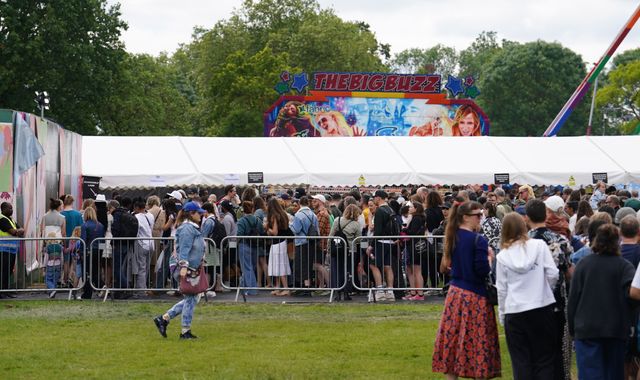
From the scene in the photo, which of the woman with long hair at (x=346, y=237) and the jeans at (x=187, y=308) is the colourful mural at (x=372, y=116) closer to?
the woman with long hair at (x=346, y=237)

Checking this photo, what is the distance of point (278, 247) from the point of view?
19.3 metres

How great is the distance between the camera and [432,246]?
1894cm

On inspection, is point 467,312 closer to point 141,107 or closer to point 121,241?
point 121,241

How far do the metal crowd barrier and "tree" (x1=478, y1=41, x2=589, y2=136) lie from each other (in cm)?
8207

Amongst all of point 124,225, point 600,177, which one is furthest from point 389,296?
point 600,177

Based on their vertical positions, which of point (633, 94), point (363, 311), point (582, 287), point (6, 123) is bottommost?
point (363, 311)

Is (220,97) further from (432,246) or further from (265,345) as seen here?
(265,345)

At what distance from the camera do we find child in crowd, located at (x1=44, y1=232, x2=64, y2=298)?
19453 millimetres

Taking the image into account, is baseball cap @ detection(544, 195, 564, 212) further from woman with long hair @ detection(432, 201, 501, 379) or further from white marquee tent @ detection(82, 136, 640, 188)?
white marquee tent @ detection(82, 136, 640, 188)

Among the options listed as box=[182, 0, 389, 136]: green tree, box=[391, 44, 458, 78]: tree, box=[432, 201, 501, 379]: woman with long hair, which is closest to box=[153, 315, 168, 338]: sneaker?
box=[432, 201, 501, 379]: woman with long hair

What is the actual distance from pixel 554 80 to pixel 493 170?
72689 millimetres

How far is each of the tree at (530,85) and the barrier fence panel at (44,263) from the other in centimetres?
8251

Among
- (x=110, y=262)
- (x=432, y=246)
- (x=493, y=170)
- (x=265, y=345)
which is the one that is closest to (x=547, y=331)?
(x=265, y=345)

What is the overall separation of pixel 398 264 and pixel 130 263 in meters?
4.58
